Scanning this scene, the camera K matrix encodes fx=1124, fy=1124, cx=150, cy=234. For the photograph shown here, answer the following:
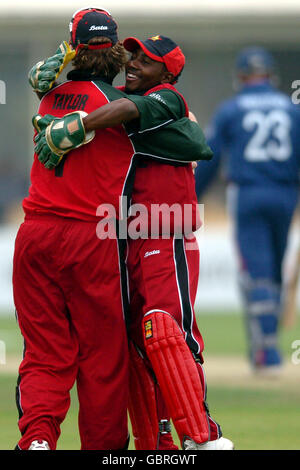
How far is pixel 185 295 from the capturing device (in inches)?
204

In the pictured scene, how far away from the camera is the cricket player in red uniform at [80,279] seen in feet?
16.7

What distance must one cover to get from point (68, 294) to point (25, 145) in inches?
695

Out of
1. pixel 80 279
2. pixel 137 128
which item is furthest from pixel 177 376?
pixel 137 128

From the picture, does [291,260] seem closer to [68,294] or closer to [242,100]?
[242,100]

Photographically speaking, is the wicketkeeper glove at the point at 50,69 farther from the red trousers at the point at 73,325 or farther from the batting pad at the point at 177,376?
the batting pad at the point at 177,376

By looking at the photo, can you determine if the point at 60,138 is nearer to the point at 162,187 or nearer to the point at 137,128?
the point at 137,128

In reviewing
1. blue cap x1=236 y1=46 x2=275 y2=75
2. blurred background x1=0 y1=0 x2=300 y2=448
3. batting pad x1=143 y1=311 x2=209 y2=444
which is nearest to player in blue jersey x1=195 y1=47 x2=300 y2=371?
blue cap x1=236 y1=46 x2=275 y2=75

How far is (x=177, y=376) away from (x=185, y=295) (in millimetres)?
393

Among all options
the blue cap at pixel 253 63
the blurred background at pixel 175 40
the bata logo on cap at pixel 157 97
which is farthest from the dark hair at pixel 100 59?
the blurred background at pixel 175 40

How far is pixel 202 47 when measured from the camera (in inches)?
915

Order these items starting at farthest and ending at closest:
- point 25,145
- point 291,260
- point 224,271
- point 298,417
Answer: point 25,145 < point 224,271 < point 291,260 < point 298,417

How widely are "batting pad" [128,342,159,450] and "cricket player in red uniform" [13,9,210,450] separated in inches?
8.6

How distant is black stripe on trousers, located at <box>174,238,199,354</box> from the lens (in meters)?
5.18

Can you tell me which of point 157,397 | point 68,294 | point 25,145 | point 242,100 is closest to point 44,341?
point 68,294
